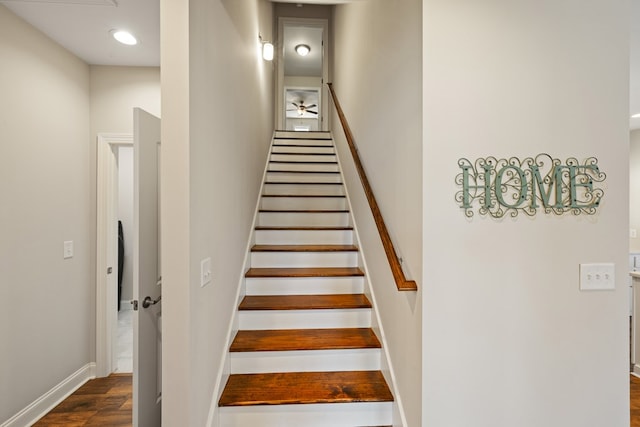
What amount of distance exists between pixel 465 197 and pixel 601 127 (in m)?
0.73

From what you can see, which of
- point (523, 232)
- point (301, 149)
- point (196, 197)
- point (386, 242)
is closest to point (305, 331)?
point (386, 242)

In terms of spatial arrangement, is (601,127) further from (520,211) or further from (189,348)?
(189,348)

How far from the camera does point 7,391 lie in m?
1.93

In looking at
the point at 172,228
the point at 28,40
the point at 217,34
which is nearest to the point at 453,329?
the point at 172,228

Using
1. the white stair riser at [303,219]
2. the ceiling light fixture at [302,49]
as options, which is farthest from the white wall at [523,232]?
the ceiling light fixture at [302,49]

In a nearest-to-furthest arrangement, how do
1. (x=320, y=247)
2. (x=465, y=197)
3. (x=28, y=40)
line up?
(x=465, y=197) → (x=28, y=40) → (x=320, y=247)

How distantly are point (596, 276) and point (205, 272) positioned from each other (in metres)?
1.86

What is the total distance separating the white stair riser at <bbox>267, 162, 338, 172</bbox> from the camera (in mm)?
3980

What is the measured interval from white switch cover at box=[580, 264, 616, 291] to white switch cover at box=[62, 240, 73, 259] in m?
3.37

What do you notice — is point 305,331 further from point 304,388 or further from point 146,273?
point 146,273

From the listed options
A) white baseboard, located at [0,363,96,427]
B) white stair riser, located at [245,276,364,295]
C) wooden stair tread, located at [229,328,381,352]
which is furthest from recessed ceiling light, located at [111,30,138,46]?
white baseboard, located at [0,363,96,427]

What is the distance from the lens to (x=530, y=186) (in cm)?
141

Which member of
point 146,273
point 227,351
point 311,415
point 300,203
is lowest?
point 311,415

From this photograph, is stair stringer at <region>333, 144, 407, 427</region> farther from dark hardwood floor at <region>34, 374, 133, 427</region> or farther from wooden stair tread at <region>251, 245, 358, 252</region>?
dark hardwood floor at <region>34, 374, 133, 427</region>
